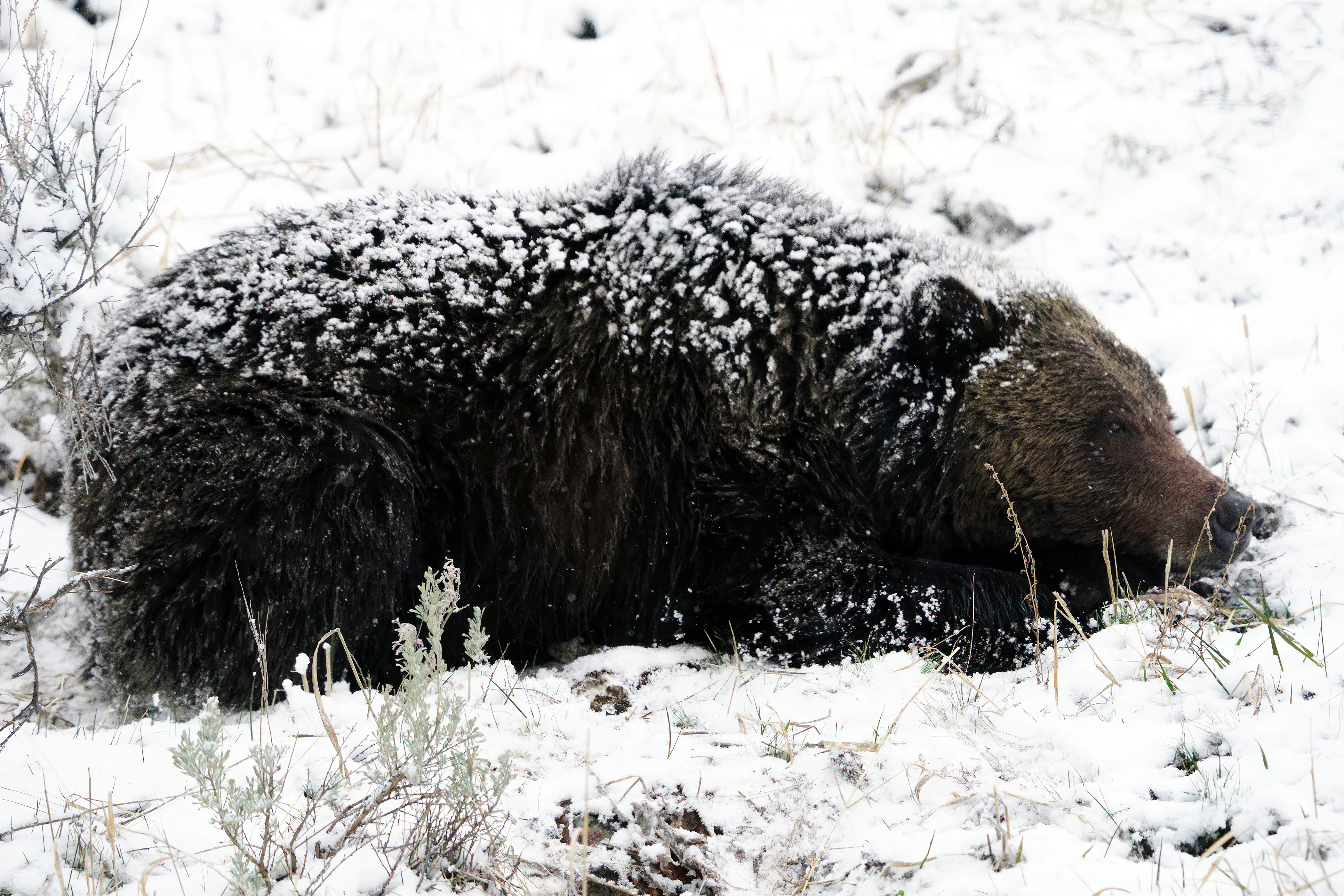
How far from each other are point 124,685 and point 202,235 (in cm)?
366

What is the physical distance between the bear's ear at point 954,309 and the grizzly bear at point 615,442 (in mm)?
12

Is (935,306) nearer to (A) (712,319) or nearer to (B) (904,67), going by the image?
(A) (712,319)

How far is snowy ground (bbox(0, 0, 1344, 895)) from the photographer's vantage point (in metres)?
2.38

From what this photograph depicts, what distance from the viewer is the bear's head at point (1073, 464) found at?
4.20 metres

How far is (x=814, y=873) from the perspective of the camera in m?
2.40

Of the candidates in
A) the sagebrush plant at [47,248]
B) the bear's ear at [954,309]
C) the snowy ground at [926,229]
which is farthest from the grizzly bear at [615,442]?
the snowy ground at [926,229]

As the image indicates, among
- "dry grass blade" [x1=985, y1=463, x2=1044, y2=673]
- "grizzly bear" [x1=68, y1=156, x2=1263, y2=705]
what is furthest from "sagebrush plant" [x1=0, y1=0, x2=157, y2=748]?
"dry grass blade" [x1=985, y1=463, x2=1044, y2=673]

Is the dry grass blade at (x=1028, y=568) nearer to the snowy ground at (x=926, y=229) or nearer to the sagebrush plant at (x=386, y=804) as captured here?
the snowy ground at (x=926, y=229)

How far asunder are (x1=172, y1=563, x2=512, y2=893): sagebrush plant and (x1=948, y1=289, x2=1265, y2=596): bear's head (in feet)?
8.29

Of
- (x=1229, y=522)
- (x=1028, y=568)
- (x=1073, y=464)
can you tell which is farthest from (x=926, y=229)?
(x=1028, y=568)

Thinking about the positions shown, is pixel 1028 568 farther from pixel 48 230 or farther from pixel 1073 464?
pixel 48 230

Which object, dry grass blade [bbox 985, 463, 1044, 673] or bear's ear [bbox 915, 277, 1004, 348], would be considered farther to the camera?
bear's ear [bbox 915, 277, 1004, 348]

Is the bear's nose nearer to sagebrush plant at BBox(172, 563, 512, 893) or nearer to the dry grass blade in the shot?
the dry grass blade

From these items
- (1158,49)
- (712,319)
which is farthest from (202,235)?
(1158,49)
